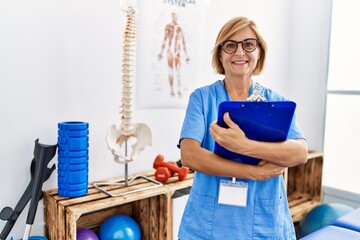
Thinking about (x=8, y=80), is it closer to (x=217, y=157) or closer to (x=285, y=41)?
(x=217, y=157)

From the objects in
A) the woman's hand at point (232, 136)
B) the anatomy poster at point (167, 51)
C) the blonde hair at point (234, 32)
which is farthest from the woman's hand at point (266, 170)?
the anatomy poster at point (167, 51)

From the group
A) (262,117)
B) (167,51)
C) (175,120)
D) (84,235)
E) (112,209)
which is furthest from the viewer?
(175,120)

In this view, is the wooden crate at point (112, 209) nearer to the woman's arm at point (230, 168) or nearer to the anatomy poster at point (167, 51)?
the anatomy poster at point (167, 51)

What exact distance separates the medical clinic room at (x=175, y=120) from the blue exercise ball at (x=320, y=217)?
0.01 meters

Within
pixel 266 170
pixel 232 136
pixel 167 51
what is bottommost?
pixel 266 170

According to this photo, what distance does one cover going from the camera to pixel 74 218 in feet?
5.55

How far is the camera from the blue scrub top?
4.24 feet

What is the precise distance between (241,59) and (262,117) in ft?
0.92

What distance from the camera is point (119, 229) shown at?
2006 millimetres

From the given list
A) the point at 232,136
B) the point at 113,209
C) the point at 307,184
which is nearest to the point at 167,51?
the point at 113,209

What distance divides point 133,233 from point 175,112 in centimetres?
95

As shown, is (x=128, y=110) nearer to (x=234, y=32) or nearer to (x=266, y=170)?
(x=234, y=32)

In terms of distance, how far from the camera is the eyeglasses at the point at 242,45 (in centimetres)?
133

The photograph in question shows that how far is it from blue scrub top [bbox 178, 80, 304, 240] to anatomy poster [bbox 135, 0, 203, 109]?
3.65ft
